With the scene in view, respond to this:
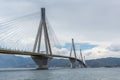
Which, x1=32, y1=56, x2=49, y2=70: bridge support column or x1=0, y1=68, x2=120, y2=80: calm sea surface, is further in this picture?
x1=32, y1=56, x2=49, y2=70: bridge support column

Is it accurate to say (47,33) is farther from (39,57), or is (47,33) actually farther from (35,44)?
(39,57)

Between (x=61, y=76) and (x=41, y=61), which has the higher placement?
(x=41, y=61)

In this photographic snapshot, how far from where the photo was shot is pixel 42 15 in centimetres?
→ 8444

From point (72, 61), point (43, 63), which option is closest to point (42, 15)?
point (43, 63)

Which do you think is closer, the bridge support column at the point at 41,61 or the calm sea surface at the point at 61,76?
the calm sea surface at the point at 61,76

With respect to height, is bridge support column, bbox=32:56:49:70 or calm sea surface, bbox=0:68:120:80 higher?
bridge support column, bbox=32:56:49:70

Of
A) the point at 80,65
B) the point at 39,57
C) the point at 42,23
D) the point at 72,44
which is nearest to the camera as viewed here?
the point at 42,23

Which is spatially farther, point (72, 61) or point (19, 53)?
point (72, 61)

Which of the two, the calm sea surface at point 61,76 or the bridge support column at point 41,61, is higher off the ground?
the bridge support column at point 41,61

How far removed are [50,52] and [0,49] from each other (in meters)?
17.2

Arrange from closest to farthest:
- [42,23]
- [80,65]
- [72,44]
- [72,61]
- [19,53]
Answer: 1. [19,53]
2. [42,23]
3. [72,61]
4. [72,44]
5. [80,65]

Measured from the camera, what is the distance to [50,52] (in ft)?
276

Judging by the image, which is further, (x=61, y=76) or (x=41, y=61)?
(x=41, y=61)

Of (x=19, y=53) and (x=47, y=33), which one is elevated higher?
(x=47, y=33)
